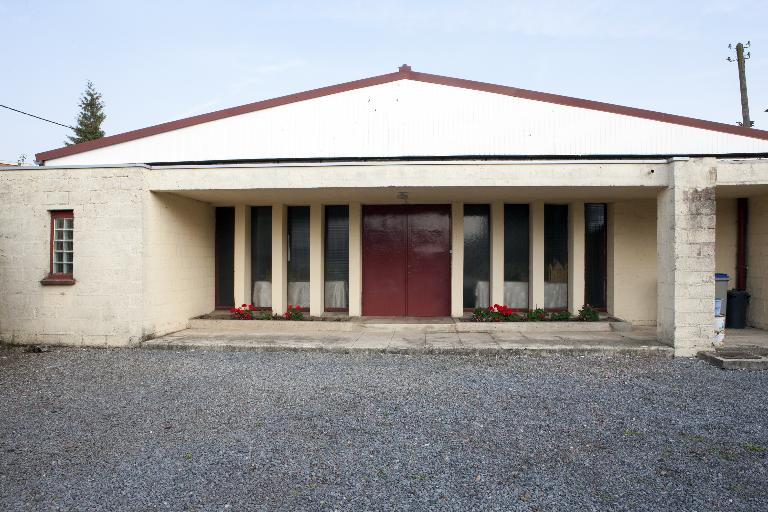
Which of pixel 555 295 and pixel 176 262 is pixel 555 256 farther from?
pixel 176 262

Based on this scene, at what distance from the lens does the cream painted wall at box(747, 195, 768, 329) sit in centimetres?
948

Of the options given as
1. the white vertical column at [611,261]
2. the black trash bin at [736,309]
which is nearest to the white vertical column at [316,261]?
the white vertical column at [611,261]

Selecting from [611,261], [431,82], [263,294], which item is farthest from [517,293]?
[263,294]

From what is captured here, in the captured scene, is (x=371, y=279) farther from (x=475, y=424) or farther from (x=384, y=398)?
(x=475, y=424)

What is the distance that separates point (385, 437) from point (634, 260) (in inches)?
312

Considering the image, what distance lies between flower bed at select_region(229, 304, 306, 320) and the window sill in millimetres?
2932

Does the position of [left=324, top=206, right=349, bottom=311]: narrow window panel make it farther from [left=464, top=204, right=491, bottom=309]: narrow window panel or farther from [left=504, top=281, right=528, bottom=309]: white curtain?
[left=504, top=281, right=528, bottom=309]: white curtain

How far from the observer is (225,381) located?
20.8 ft

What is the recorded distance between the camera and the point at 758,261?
9.66m

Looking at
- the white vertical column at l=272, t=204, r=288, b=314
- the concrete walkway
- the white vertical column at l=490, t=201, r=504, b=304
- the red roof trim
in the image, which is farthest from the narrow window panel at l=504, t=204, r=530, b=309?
the white vertical column at l=272, t=204, r=288, b=314

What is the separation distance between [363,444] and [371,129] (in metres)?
7.37

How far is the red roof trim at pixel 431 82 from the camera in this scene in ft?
32.6

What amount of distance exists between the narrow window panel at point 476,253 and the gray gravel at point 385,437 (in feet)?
11.7

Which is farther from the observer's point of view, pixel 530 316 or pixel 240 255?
pixel 240 255
